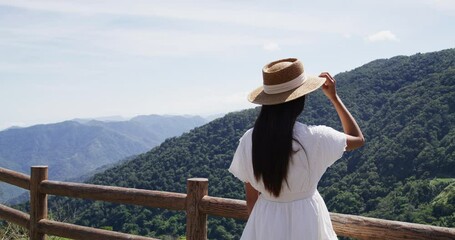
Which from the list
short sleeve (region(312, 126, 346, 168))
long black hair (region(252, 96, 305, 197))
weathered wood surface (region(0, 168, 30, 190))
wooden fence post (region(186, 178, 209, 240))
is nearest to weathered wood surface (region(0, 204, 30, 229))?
weathered wood surface (region(0, 168, 30, 190))

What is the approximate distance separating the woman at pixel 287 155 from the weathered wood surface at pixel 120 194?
1445 mm

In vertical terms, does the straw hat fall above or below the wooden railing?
above

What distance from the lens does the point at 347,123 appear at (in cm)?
231

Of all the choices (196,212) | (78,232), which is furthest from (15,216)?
(196,212)

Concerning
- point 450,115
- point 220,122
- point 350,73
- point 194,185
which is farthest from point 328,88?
point 350,73

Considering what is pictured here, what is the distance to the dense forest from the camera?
3222cm

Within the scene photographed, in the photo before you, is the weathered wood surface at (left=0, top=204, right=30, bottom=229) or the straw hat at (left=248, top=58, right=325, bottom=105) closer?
the straw hat at (left=248, top=58, right=325, bottom=105)

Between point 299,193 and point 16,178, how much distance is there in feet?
12.4

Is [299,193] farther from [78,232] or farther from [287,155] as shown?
[78,232]

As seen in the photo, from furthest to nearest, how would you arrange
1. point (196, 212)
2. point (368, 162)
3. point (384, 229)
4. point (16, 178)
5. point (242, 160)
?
point (368, 162) < point (16, 178) < point (196, 212) < point (384, 229) < point (242, 160)

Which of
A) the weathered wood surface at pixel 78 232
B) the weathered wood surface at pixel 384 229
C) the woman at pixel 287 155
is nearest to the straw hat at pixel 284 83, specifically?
the woman at pixel 287 155

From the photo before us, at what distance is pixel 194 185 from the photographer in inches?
140

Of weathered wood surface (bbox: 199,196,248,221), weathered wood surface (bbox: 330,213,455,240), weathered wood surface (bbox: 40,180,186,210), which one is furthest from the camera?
weathered wood surface (bbox: 40,180,186,210)

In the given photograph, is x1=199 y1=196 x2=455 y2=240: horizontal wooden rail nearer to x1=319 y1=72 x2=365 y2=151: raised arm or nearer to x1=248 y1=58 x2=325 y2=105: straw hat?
x1=319 y1=72 x2=365 y2=151: raised arm
